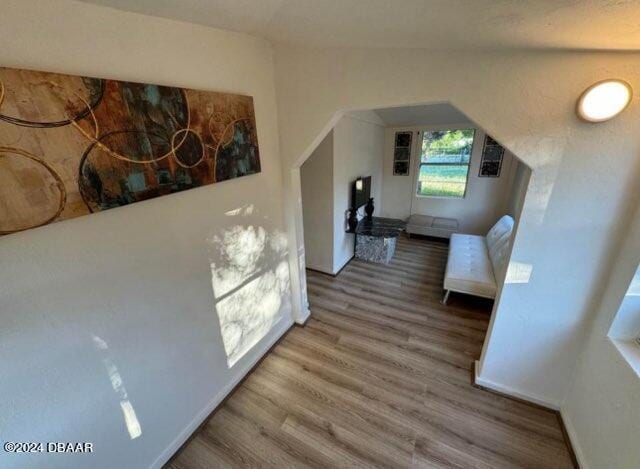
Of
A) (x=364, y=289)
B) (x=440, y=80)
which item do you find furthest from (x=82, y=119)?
(x=364, y=289)

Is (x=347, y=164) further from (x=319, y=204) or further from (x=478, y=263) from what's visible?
(x=478, y=263)

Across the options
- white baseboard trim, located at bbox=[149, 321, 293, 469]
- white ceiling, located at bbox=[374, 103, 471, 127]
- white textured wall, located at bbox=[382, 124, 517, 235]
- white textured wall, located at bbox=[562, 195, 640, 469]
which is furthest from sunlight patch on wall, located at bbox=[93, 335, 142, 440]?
white textured wall, located at bbox=[382, 124, 517, 235]

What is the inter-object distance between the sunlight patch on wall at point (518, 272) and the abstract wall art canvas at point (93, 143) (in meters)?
1.98

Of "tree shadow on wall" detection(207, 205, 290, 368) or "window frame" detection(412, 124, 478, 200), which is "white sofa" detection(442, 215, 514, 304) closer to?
"window frame" detection(412, 124, 478, 200)

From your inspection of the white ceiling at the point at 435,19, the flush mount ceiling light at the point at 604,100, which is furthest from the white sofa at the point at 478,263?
the white ceiling at the point at 435,19

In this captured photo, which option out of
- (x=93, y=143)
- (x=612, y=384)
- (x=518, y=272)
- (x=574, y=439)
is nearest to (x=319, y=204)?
(x=518, y=272)

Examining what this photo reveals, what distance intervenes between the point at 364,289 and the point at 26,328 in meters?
2.89

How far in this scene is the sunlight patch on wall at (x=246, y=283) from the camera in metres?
1.72

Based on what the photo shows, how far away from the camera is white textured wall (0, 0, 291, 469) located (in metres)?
0.92

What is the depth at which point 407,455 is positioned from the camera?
1.55m

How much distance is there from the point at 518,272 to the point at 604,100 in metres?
0.97

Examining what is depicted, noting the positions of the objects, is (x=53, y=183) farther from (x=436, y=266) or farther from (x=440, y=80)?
(x=436, y=266)

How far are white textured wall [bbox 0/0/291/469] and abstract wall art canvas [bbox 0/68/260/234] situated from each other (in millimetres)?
66

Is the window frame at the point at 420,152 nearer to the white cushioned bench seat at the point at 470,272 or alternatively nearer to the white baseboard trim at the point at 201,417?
the white cushioned bench seat at the point at 470,272
